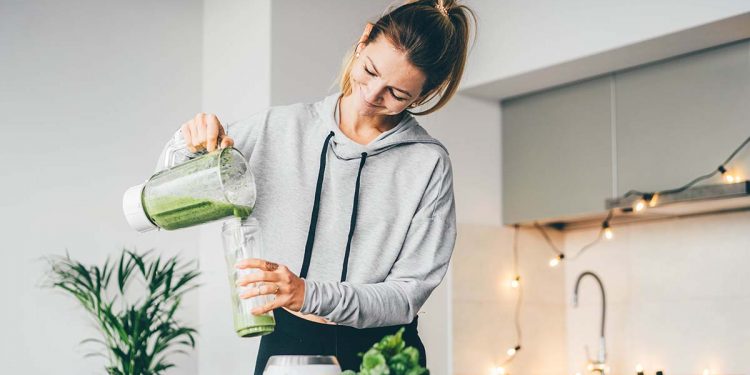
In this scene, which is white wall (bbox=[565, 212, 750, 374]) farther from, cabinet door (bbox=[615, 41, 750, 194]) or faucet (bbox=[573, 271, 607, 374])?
cabinet door (bbox=[615, 41, 750, 194])

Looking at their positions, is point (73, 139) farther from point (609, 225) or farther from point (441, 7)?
point (609, 225)

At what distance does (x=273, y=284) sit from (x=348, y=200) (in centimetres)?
48

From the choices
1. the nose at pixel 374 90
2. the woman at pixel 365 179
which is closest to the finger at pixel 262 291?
the woman at pixel 365 179

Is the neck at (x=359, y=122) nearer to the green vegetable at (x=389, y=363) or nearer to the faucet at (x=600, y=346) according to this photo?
the green vegetable at (x=389, y=363)

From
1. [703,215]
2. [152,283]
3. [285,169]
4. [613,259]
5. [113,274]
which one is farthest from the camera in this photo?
[613,259]

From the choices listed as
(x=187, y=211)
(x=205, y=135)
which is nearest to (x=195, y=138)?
(x=205, y=135)

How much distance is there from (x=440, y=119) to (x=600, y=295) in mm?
1004

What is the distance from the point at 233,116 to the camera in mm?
3547

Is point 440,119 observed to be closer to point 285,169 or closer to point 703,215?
point 703,215

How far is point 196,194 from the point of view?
1449 millimetres

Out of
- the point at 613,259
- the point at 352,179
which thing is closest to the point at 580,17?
the point at 613,259

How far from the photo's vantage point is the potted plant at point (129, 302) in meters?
3.07

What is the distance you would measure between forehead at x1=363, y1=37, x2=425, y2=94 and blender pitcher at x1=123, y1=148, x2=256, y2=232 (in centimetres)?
34

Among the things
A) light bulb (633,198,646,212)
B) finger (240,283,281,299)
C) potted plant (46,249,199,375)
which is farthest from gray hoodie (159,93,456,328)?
light bulb (633,198,646,212)
